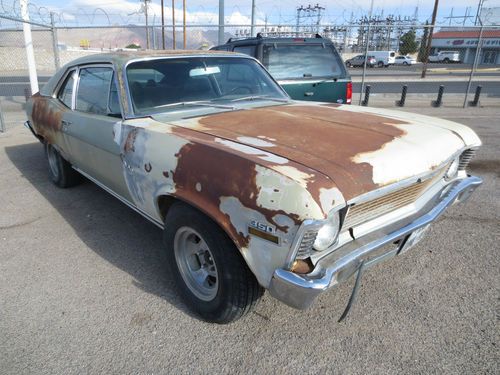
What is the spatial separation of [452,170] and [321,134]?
118 centimetres

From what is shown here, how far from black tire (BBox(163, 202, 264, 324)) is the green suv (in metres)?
4.51

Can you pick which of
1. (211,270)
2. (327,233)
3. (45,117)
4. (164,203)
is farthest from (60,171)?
(327,233)

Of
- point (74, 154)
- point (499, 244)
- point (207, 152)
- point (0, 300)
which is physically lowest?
point (0, 300)

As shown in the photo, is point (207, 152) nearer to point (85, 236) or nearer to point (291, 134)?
point (291, 134)

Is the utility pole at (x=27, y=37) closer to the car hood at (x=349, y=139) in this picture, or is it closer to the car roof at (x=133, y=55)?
the car roof at (x=133, y=55)

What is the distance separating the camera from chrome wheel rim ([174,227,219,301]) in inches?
98.8

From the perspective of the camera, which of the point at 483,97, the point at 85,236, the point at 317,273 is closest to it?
the point at 317,273

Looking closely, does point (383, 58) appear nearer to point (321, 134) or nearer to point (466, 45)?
point (466, 45)

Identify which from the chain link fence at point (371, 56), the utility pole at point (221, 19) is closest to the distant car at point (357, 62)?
the chain link fence at point (371, 56)

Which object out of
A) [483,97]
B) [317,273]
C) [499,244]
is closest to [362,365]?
[317,273]

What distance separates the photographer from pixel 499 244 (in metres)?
3.41

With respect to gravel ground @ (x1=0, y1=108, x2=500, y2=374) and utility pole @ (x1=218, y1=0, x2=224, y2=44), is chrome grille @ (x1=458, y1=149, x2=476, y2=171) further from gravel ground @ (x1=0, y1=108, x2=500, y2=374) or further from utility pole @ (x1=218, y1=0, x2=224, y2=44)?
utility pole @ (x1=218, y1=0, x2=224, y2=44)

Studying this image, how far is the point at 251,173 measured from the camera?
1914 mm

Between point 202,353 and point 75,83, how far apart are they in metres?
3.13
